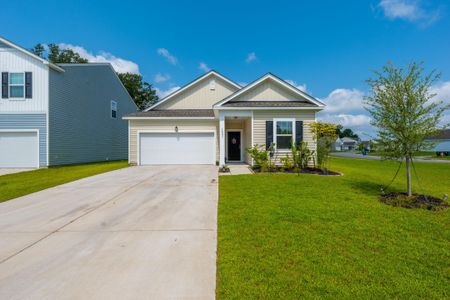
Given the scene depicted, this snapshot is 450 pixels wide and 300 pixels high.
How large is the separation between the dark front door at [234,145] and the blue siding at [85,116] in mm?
10638

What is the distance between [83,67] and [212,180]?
46.9 feet

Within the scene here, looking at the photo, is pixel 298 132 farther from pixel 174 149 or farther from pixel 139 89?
pixel 139 89

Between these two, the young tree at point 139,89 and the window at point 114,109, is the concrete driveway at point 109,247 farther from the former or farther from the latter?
the young tree at point 139,89

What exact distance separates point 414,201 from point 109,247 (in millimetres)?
6666

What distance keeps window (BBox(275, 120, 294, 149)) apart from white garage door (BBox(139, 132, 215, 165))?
407 centimetres

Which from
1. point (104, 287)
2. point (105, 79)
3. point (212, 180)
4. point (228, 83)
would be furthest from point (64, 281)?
point (105, 79)

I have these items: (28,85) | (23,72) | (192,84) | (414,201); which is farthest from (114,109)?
(414,201)

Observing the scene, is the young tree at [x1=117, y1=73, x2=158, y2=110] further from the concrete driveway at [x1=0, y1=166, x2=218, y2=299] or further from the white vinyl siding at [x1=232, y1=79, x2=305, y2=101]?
the concrete driveway at [x1=0, y1=166, x2=218, y2=299]

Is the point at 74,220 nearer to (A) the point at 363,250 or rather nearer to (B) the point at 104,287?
(B) the point at 104,287

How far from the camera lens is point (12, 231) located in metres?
3.86

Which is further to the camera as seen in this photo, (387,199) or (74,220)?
(387,199)

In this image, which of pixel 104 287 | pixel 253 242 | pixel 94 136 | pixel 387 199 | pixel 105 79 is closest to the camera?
pixel 104 287

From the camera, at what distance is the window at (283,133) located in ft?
36.8

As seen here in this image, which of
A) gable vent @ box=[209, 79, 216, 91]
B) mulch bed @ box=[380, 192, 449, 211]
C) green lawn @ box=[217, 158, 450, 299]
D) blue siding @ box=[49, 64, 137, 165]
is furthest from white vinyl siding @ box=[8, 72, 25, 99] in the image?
mulch bed @ box=[380, 192, 449, 211]
